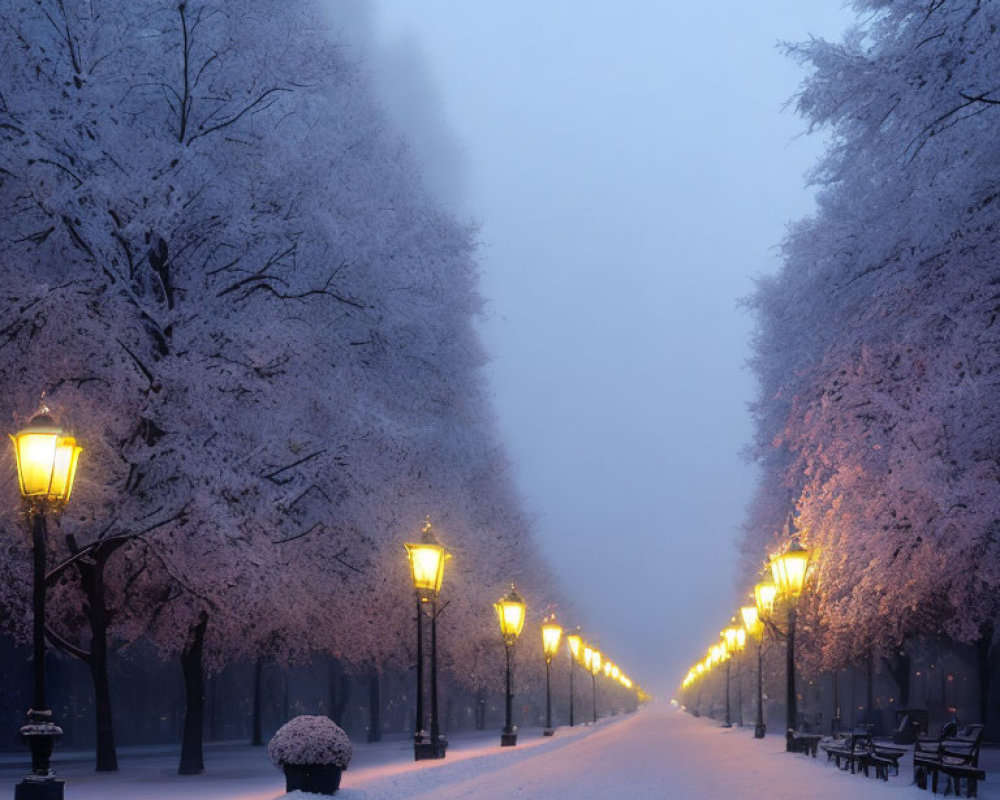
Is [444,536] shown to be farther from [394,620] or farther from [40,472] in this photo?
[40,472]

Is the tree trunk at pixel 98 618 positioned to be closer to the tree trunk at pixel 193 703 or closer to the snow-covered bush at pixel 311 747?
the tree trunk at pixel 193 703

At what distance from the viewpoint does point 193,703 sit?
86.2 ft

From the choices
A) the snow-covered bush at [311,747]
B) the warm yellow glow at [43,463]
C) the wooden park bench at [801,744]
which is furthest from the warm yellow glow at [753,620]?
the warm yellow glow at [43,463]

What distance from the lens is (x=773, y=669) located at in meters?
73.4

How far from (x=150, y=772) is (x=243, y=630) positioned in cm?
371

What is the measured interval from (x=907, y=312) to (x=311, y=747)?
10074mm

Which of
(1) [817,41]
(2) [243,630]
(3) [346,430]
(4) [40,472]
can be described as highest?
(1) [817,41]

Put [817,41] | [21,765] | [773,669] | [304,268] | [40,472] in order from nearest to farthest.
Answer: [40,472], [817,41], [304,268], [21,765], [773,669]

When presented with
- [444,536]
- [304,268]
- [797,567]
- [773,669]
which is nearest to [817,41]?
[304,268]

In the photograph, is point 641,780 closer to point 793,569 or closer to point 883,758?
point 883,758

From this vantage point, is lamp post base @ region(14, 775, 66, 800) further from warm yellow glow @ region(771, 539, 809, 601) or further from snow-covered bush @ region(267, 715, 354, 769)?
warm yellow glow @ region(771, 539, 809, 601)

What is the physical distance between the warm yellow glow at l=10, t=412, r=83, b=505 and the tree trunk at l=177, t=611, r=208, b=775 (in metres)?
11.7

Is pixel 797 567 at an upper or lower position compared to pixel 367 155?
lower

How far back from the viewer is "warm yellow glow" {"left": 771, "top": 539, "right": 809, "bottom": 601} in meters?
28.3
